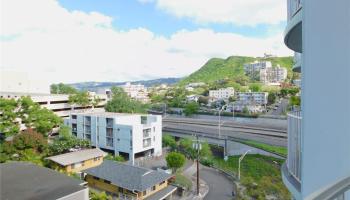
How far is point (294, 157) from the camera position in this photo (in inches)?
107

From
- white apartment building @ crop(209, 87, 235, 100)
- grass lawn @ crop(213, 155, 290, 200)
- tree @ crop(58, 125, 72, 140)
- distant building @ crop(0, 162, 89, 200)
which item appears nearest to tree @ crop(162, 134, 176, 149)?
grass lawn @ crop(213, 155, 290, 200)

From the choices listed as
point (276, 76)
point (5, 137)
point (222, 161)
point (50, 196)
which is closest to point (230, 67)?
point (276, 76)

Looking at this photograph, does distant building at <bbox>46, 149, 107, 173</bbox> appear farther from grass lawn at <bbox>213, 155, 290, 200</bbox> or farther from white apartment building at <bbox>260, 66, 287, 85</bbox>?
white apartment building at <bbox>260, 66, 287, 85</bbox>

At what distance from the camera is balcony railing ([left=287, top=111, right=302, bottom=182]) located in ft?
8.14

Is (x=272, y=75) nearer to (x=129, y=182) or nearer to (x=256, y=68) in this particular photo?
(x=256, y=68)

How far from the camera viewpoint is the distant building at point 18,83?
27.5 metres

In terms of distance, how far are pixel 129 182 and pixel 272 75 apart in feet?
142

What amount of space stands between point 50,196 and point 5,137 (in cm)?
989

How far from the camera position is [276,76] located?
47.8 meters

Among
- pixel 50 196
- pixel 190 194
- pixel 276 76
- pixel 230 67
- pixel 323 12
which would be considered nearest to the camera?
pixel 323 12

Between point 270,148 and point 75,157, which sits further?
point 270,148

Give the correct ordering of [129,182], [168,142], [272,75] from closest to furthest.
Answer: [129,182] → [168,142] → [272,75]

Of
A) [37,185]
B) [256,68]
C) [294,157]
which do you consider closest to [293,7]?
[294,157]

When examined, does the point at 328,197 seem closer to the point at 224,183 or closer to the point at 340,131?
the point at 340,131
